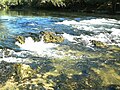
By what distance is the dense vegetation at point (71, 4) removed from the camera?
58.6m

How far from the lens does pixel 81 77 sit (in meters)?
13.1

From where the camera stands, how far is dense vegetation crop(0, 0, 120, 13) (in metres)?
58.6

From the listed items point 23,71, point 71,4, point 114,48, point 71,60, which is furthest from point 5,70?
point 71,4

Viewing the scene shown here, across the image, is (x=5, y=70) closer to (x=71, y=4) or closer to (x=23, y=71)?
(x=23, y=71)

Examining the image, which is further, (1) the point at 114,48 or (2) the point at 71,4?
(2) the point at 71,4

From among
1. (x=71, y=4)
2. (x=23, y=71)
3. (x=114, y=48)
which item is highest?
(x=71, y=4)

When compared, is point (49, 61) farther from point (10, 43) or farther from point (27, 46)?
point (10, 43)

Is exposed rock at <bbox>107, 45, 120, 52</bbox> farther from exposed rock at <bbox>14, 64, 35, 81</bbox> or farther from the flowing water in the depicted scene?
exposed rock at <bbox>14, 64, 35, 81</bbox>

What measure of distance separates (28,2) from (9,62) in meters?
73.7

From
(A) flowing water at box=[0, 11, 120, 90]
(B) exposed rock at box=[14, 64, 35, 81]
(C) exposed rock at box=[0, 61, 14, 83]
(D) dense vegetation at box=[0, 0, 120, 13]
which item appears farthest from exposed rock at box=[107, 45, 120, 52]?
(D) dense vegetation at box=[0, 0, 120, 13]

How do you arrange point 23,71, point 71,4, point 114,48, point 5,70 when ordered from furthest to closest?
point 71,4 → point 114,48 → point 5,70 → point 23,71

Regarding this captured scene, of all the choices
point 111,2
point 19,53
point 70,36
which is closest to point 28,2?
point 111,2

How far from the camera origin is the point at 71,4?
6850cm

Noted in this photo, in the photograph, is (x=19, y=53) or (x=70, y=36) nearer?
(x=19, y=53)
